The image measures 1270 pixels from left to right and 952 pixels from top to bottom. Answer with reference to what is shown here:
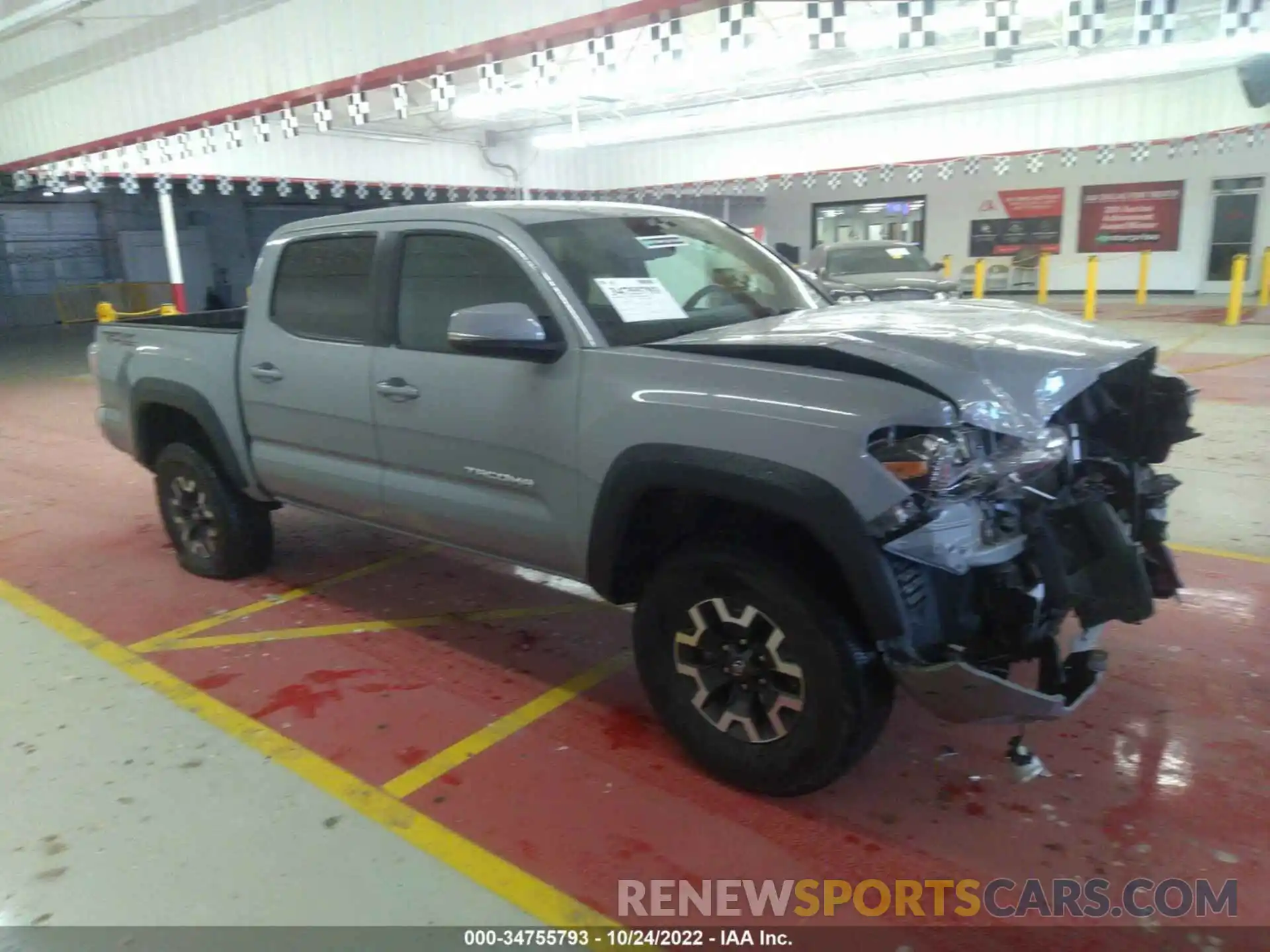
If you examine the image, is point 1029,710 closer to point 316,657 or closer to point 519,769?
point 519,769

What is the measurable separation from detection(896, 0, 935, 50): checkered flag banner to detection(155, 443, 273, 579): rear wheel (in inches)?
227

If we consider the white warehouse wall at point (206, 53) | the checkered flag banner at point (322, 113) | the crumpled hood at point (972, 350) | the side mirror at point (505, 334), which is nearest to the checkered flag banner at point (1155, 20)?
the white warehouse wall at point (206, 53)

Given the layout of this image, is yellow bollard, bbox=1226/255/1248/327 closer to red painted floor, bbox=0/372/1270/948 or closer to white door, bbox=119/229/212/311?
red painted floor, bbox=0/372/1270/948

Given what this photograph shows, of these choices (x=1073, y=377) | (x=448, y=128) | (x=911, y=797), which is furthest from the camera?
(x=448, y=128)

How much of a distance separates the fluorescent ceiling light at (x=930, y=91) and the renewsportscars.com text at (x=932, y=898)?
11.6 m

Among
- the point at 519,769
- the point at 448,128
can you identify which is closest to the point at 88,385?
the point at 448,128

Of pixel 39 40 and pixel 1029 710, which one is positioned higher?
pixel 39 40

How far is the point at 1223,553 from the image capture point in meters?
4.75

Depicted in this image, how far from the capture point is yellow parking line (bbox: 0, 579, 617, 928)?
239 centimetres

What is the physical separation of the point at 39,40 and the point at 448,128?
7376 millimetres

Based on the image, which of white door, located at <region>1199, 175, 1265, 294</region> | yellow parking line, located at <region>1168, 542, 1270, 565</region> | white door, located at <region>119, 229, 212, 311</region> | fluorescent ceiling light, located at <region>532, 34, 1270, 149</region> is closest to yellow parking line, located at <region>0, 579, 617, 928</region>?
yellow parking line, located at <region>1168, 542, 1270, 565</region>

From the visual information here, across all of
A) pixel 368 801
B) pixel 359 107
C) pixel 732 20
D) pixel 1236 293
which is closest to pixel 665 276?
pixel 368 801

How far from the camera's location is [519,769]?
2990mm

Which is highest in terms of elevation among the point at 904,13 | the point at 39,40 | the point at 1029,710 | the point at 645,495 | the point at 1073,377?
the point at 39,40
